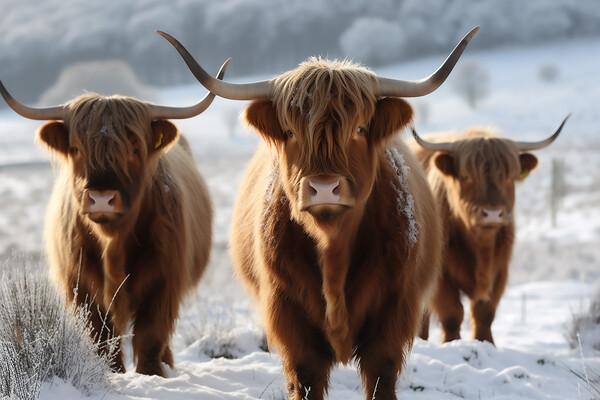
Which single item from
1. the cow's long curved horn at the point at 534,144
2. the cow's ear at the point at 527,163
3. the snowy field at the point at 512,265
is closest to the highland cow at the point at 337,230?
the snowy field at the point at 512,265

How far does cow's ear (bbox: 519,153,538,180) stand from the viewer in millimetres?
5414

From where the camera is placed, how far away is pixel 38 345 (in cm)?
279

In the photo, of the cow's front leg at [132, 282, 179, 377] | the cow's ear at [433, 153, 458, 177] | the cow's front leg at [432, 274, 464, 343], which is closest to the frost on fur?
the cow's front leg at [132, 282, 179, 377]

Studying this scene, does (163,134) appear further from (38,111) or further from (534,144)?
(534,144)

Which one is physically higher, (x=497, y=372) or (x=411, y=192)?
(x=411, y=192)

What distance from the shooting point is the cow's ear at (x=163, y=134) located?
3838 millimetres

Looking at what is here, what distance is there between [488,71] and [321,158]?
39.3m

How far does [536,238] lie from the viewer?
14.9 meters

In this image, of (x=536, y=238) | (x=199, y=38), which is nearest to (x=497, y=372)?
(x=536, y=238)

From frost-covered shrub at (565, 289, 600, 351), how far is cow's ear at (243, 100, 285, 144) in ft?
12.1

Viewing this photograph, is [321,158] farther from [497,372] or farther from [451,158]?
[451,158]

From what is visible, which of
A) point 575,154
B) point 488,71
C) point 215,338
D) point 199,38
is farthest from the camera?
point 199,38

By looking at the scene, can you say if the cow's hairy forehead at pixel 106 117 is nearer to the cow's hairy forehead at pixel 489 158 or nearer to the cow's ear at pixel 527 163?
the cow's hairy forehead at pixel 489 158

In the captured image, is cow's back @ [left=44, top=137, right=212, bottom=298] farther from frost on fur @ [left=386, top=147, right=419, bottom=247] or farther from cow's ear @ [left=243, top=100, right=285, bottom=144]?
frost on fur @ [left=386, top=147, right=419, bottom=247]
